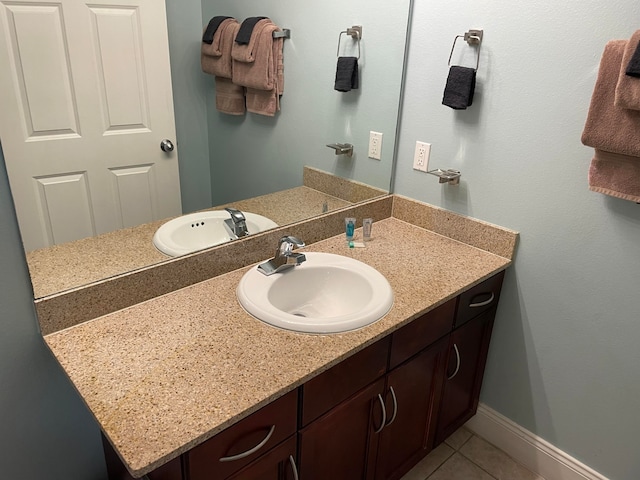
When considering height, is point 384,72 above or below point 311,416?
above

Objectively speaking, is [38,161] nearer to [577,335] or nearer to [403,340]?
[403,340]

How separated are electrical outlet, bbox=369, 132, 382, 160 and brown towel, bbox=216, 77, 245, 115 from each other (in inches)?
24.6

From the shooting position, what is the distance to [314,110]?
1.75 meters

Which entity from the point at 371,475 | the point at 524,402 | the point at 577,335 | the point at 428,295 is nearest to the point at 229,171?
the point at 428,295

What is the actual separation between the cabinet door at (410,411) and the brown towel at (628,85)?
863mm

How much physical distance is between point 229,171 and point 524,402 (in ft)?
4.65

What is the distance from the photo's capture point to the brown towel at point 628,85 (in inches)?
45.9

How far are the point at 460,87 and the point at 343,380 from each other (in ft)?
3.42

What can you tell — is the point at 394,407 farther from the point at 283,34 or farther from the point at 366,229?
the point at 283,34

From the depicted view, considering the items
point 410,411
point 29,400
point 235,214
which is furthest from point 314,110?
point 29,400

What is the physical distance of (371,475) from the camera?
1535mm

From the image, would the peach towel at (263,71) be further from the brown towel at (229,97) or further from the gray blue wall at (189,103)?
the gray blue wall at (189,103)

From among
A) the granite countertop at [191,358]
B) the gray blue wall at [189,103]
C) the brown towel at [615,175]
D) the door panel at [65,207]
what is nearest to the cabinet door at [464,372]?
the granite countertop at [191,358]

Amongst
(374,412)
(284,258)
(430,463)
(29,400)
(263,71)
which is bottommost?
(430,463)
